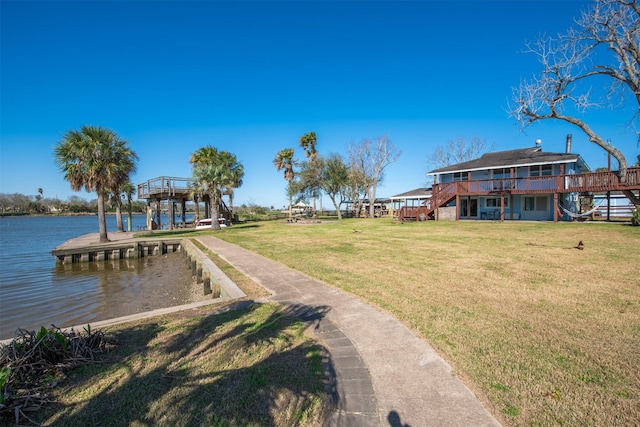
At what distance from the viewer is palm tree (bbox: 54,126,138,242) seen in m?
17.4

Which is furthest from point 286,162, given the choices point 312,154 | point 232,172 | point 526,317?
point 526,317

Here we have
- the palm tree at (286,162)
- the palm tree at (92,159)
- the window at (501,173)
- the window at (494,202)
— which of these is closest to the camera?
the palm tree at (92,159)

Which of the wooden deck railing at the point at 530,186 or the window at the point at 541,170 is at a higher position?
the window at the point at 541,170

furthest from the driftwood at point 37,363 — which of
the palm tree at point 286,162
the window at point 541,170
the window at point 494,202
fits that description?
the palm tree at point 286,162

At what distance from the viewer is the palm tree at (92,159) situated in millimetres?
17422

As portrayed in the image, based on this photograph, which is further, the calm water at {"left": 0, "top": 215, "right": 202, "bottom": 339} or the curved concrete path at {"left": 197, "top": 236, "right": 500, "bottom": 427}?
the calm water at {"left": 0, "top": 215, "right": 202, "bottom": 339}

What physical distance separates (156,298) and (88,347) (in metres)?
5.39

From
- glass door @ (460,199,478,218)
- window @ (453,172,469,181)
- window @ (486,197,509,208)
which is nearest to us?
window @ (486,197,509,208)

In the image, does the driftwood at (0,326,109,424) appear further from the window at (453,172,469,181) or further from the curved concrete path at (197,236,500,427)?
the window at (453,172,469,181)

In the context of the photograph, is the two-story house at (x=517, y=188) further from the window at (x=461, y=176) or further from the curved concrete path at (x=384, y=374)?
the curved concrete path at (x=384, y=374)

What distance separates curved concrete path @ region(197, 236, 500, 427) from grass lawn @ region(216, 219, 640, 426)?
23cm

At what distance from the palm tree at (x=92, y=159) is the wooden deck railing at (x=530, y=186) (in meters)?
22.1

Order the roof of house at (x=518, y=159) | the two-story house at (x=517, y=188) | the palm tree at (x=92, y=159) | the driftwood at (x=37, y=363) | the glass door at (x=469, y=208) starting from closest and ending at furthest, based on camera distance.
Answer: the driftwood at (x=37, y=363), the palm tree at (x=92, y=159), the two-story house at (x=517, y=188), the roof of house at (x=518, y=159), the glass door at (x=469, y=208)

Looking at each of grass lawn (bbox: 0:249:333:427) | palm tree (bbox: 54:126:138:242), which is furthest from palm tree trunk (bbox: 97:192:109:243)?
grass lawn (bbox: 0:249:333:427)
